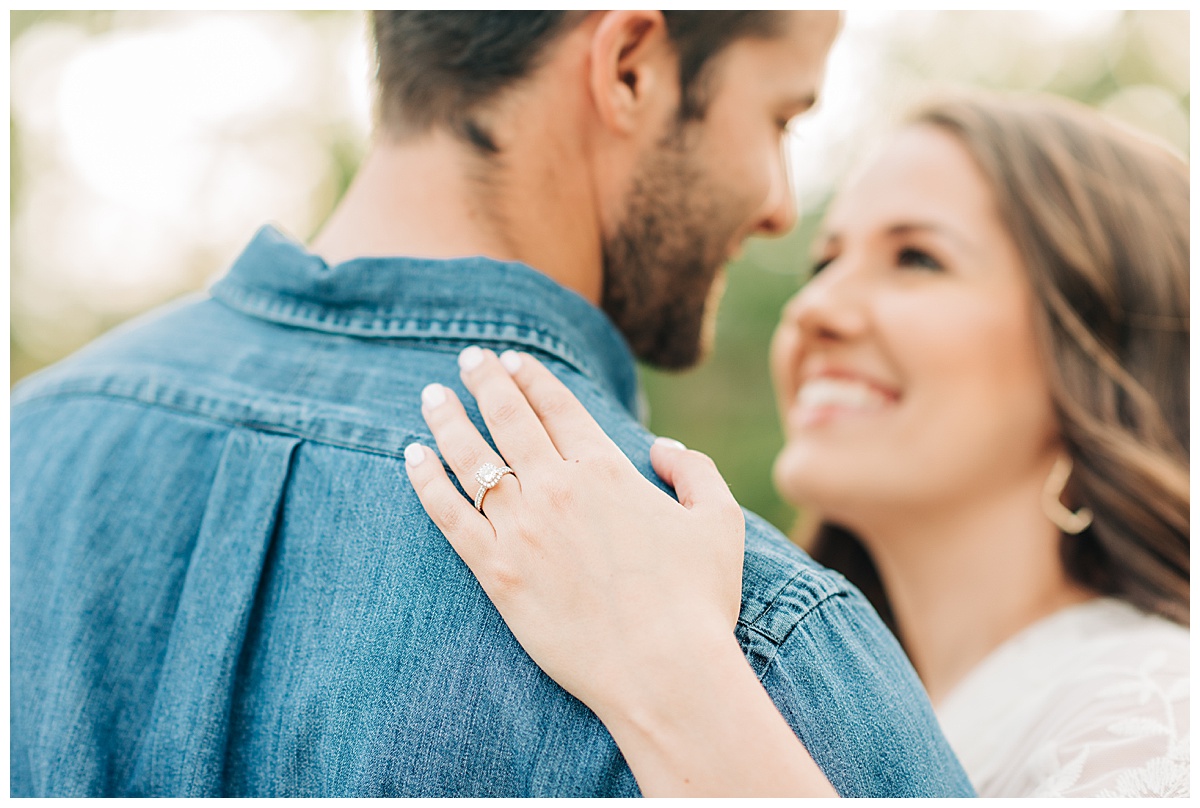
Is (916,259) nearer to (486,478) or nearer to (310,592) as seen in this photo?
(486,478)

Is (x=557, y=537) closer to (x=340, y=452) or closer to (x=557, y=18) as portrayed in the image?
(x=340, y=452)

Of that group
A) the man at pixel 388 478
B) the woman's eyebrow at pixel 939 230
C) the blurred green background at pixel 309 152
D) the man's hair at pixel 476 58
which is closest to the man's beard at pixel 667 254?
the man at pixel 388 478

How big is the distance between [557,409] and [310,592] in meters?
0.37

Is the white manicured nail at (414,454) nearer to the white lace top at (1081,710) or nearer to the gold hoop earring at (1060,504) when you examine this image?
the white lace top at (1081,710)

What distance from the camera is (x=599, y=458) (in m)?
1.08

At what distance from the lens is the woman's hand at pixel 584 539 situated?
3.15 ft

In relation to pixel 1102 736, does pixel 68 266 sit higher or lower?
lower

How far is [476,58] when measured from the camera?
1431 millimetres

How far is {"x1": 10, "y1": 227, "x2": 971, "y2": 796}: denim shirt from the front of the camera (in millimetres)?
985

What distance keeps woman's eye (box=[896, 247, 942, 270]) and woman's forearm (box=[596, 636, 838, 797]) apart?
178cm

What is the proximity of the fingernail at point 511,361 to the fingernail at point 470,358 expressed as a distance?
0.10ft

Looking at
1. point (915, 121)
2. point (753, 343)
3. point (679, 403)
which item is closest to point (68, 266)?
point (679, 403)

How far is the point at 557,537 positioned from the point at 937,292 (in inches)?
66.5

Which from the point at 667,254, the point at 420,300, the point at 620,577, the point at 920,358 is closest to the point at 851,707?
the point at 620,577
